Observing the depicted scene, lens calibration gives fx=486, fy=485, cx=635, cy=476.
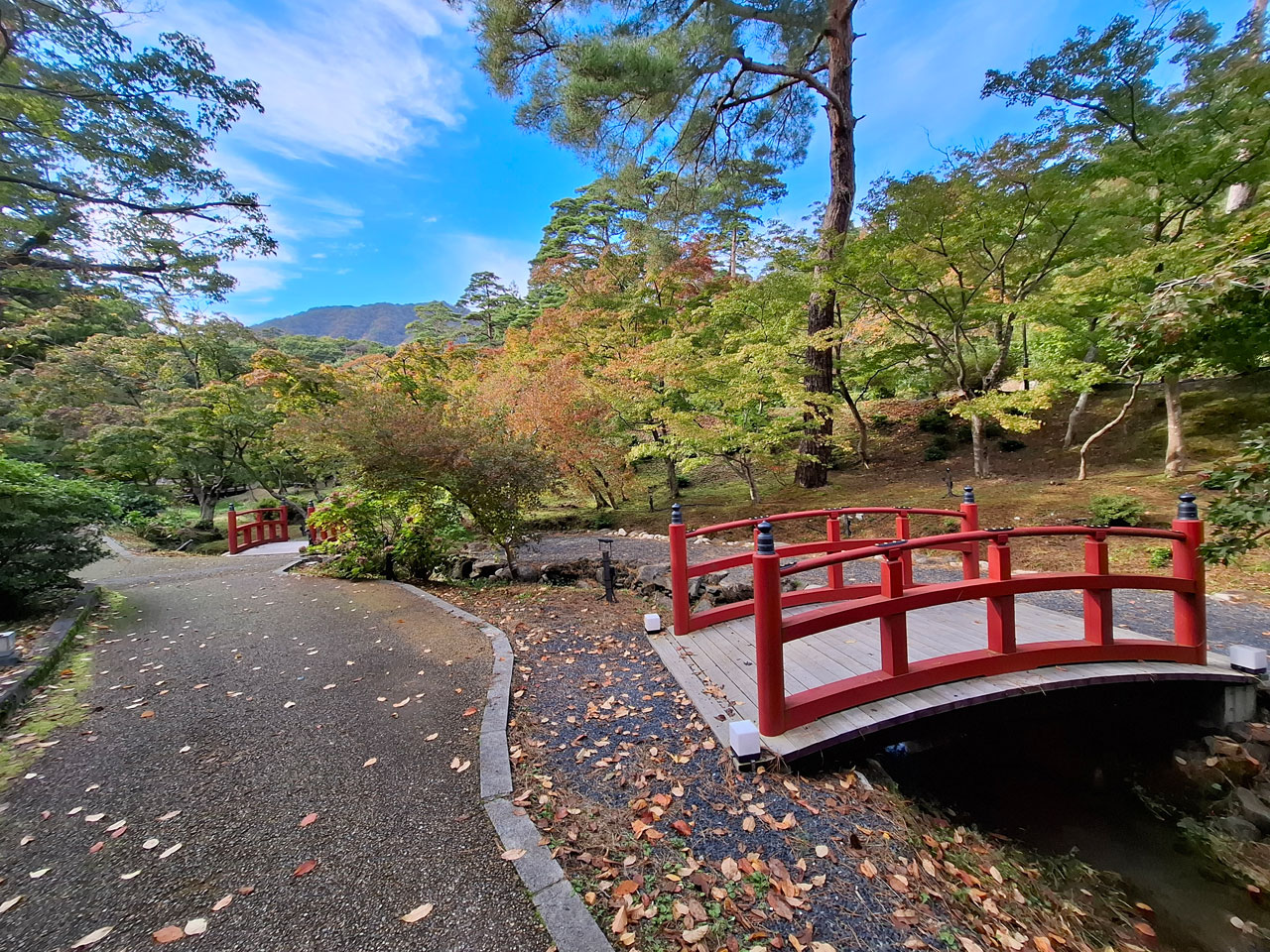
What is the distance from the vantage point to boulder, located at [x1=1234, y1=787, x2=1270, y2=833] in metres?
2.69

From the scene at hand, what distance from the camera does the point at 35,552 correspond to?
16.2 ft

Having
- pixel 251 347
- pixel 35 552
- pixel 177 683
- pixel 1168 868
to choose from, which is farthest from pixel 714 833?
pixel 251 347

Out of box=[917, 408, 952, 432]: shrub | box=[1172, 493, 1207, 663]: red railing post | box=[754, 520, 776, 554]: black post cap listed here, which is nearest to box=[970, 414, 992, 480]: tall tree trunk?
box=[917, 408, 952, 432]: shrub

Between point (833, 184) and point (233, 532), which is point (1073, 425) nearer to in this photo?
point (833, 184)

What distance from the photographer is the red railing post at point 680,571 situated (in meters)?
3.95

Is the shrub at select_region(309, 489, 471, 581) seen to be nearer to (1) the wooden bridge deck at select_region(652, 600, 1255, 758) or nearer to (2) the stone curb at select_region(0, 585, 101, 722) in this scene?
(2) the stone curb at select_region(0, 585, 101, 722)

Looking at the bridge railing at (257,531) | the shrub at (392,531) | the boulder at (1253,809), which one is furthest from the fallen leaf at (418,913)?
the bridge railing at (257,531)

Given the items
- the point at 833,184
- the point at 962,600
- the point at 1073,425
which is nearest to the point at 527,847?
the point at 962,600

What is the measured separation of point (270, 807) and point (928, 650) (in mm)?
4048

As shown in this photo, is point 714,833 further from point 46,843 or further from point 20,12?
point 20,12

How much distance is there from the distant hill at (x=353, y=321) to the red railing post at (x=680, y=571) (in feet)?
229

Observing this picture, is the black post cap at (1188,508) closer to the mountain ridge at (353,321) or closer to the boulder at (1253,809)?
the boulder at (1253,809)

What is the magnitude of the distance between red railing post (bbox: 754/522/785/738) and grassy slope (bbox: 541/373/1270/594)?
485 cm

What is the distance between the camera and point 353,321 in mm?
74625
